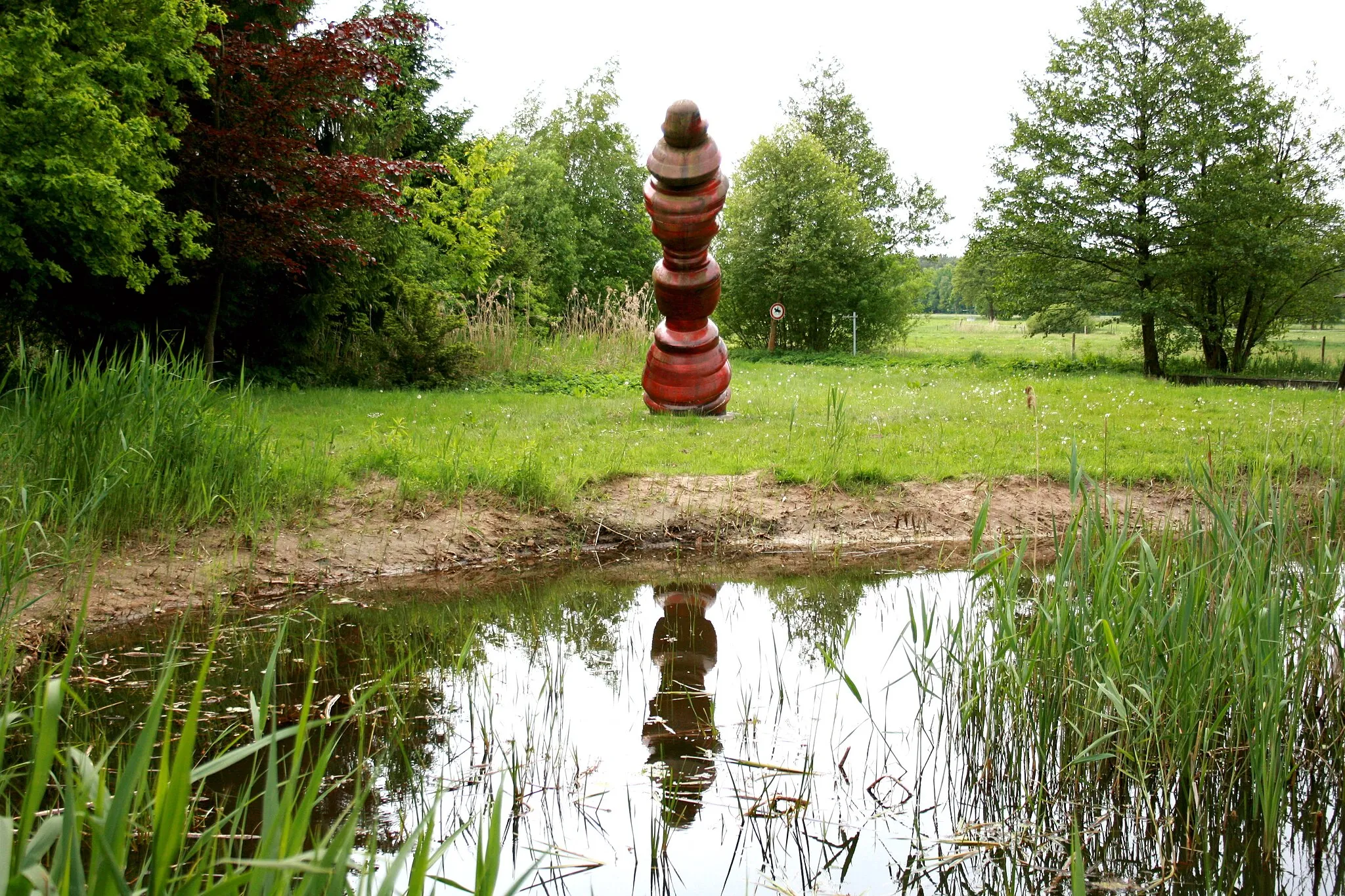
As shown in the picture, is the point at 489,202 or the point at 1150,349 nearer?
the point at 1150,349

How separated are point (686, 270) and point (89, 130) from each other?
5417mm

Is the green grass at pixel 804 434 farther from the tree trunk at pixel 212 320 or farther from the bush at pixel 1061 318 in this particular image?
the bush at pixel 1061 318

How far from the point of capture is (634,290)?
37.6 m

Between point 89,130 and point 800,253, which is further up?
point 800,253

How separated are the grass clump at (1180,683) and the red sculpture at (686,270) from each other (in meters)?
7.16

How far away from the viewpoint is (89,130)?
28.3 feet

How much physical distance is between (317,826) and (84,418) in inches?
143

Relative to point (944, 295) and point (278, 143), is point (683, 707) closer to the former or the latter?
point (278, 143)

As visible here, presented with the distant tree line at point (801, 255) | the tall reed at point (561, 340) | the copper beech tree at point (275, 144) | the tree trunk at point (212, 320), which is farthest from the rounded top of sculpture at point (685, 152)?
the distant tree line at point (801, 255)

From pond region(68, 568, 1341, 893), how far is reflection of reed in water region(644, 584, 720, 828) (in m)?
0.01

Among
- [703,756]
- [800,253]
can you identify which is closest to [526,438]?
[703,756]

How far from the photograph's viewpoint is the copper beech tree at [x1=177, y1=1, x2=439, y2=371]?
458 inches

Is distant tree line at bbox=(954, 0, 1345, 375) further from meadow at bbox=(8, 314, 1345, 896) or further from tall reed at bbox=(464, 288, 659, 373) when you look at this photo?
meadow at bbox=(8, 314, 1345, 896)

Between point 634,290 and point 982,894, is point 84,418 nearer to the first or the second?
point 982,894
